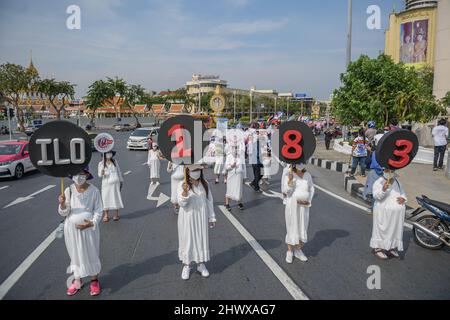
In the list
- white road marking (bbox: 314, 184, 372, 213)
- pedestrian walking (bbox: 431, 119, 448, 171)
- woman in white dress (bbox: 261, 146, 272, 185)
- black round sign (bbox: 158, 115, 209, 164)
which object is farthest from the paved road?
pedestrian walking (bbox: 431, 119, 448, 171)

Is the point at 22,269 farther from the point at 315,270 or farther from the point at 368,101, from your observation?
the point at 368,101

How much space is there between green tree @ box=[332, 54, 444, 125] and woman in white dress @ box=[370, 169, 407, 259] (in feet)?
43.1

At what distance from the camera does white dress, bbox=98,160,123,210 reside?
718cm

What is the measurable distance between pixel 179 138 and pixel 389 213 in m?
3.18

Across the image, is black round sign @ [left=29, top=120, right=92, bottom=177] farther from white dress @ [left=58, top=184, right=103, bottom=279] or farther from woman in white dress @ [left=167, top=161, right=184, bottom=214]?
woman in white dress @ [left=167, top=161, right=184, bottom=214]

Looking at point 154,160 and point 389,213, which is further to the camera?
point 154,160

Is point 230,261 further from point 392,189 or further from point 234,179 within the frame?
point 234,179

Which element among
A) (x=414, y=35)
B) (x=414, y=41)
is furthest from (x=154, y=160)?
(x=414, y=35)

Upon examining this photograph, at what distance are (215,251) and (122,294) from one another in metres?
1.70

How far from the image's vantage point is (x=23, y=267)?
4.84 meters

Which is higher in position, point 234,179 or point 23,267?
point 234,179

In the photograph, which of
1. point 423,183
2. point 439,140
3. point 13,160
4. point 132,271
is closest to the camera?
point 132,271

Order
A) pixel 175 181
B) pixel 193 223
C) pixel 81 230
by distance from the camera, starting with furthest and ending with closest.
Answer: pixel 175 181 → pixel 193 223 → pixel 81 230

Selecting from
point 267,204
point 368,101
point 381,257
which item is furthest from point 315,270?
point 368,101
